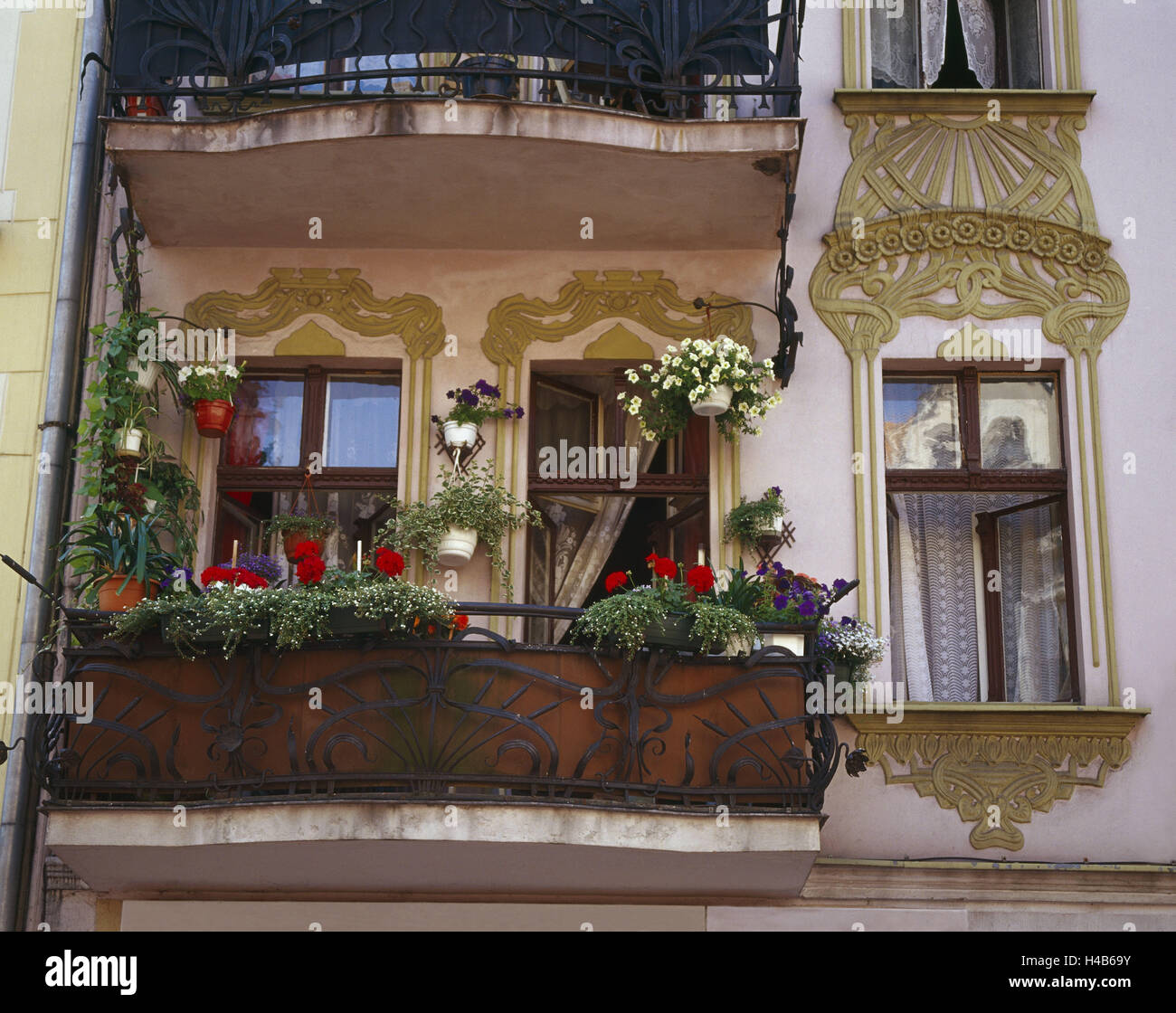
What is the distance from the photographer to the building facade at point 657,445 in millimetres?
8164

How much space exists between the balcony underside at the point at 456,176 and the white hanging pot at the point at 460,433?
3.92ft

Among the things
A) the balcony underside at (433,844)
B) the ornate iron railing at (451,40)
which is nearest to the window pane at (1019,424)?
the ornate iron railing at (451,40)

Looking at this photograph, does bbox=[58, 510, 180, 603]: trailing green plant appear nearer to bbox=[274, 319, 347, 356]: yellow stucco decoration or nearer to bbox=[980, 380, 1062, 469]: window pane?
bbox=[274, 319, 347, 356]: yellow stucco decoration

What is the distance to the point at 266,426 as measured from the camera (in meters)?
10.1

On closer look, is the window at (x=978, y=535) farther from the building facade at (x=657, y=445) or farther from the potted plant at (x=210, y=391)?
the potted plant at (x=210, y=391)

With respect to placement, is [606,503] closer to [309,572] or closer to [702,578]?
[702,578]

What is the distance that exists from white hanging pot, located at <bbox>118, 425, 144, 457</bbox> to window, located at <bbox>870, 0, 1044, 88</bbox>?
4.89 metres

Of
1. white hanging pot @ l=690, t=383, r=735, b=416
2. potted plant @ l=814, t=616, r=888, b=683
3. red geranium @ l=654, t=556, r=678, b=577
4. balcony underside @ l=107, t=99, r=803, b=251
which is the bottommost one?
potted plant @ l=814, t=616, r=888, b=683

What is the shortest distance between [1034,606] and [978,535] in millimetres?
509

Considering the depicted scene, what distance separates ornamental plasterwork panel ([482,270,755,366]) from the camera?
9.98m

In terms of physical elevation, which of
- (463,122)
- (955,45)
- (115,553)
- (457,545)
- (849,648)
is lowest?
(849,648)

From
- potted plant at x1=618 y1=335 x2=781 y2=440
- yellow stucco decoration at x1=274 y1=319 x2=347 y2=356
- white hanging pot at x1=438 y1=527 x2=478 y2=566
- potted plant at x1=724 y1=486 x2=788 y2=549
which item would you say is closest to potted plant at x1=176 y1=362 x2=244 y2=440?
yellow stucco decoration at x1=274 y1=319 x2=347 y2=356

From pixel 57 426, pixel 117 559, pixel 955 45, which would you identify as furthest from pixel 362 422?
pixel 955 45
